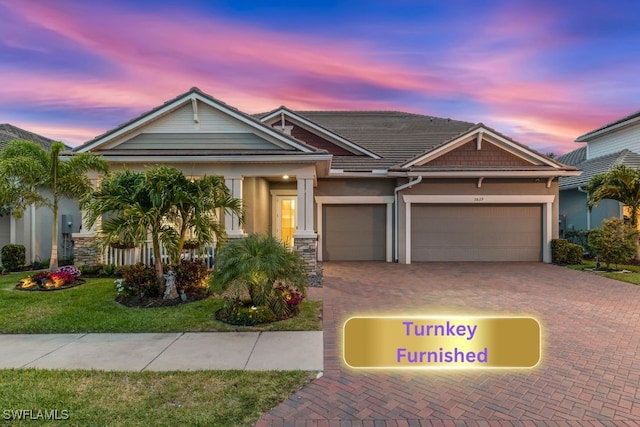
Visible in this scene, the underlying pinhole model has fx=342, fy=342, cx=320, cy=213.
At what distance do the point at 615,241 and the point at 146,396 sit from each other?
12.9 metres

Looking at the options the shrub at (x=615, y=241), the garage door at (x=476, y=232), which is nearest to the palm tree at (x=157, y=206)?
the garage door at (x=476, y=232)

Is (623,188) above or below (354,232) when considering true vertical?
above

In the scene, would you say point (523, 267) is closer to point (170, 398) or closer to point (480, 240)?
point (480, 240)

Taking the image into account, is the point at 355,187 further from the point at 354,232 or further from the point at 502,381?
the point at 502,381

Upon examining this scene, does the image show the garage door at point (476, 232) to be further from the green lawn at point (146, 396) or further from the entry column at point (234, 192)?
the green lawn at point (146, 396)

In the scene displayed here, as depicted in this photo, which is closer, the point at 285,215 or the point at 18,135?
the point at 285,215

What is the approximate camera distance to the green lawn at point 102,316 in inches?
214

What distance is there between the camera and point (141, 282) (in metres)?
7.04

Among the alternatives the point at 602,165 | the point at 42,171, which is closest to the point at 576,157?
the point at 602,165

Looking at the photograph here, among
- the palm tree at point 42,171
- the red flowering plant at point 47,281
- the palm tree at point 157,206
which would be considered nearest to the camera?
the palm tree at point 157,206

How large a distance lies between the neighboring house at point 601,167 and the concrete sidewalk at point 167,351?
49.2 ft

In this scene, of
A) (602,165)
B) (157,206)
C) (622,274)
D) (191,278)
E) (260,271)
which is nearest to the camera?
(260,271)

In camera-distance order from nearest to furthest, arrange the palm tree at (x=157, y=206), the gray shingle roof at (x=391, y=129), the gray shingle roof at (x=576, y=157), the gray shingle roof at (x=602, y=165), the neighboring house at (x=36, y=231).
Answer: the palm tree at (x=157, y=206), the neighboring house at (x=36, y=231), the gray shingle roof at (x=391, y=129), the gray shingle roof at (x=602, y=165), the gray shingle roof at (x=576, y=157)

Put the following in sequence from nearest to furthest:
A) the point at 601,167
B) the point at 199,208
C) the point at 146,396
→ 1. the point at 146,396
2. the point at 199,208
3. the point at 601,167
